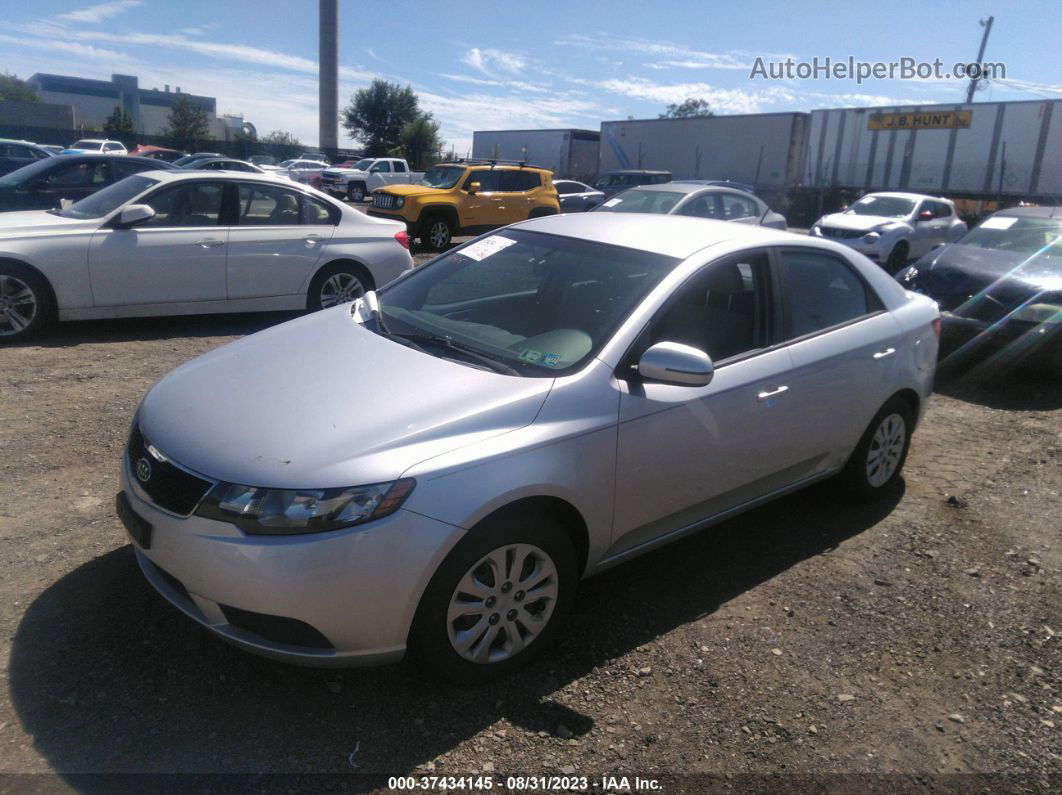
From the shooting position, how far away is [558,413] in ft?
9.72

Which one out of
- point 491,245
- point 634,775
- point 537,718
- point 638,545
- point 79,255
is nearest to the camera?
point 634,775

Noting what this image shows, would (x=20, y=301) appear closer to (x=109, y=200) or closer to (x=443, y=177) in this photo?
(x=109, y=200)

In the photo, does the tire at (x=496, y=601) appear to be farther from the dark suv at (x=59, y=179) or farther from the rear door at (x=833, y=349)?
the dark suv at (x=59, y=179)

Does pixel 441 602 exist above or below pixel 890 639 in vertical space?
above

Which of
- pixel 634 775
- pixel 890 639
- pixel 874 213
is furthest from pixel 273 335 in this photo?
pixel 874 213

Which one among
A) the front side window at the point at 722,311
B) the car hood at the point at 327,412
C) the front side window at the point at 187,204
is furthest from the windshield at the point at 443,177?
the car hood at the point at 327,412

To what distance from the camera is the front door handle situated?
3647mm

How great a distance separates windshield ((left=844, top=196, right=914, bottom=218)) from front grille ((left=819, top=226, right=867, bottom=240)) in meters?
0.94

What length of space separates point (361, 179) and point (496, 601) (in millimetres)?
31599

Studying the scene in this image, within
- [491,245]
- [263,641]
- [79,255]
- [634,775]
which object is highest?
[491,245]

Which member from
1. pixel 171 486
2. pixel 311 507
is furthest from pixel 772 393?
pixel 171 486

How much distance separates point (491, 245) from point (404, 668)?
214cm

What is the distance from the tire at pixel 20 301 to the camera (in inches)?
267

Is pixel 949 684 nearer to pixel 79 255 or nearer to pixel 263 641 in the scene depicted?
pixel 263 641
